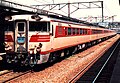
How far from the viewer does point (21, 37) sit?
14.8m

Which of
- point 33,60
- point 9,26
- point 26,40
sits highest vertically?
point 9,26

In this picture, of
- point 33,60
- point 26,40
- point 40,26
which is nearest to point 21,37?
point 26,40

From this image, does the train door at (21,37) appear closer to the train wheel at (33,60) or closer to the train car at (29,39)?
the train car at (29,39)

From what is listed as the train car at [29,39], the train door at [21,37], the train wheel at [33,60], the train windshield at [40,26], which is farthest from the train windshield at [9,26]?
the train wheel at [33,60]

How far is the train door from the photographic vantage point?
14.6 meters

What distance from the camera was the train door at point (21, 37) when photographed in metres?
14.6

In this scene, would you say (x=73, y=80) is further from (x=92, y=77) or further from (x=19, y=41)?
(x=19, y=41)

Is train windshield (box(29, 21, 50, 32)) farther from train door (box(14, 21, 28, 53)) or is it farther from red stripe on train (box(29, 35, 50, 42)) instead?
red stripe on train (box(29, 35, 50, 42))

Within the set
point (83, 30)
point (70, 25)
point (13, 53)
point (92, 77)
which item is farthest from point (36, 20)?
point (83, 30)

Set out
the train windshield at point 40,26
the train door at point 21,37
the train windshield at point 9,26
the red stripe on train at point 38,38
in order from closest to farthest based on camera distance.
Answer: the red stripe on train at point 38,38
the train door at point 21,37
the train windshield at point 40,26
the train windshield at point 9,26

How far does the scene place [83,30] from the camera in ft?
86.3

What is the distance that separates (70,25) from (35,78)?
8.13 m

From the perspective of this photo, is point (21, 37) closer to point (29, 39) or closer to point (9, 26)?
point (29, 39)

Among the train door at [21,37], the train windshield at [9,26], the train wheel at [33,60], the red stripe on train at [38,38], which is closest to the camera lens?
the train wheel at [33,60]
